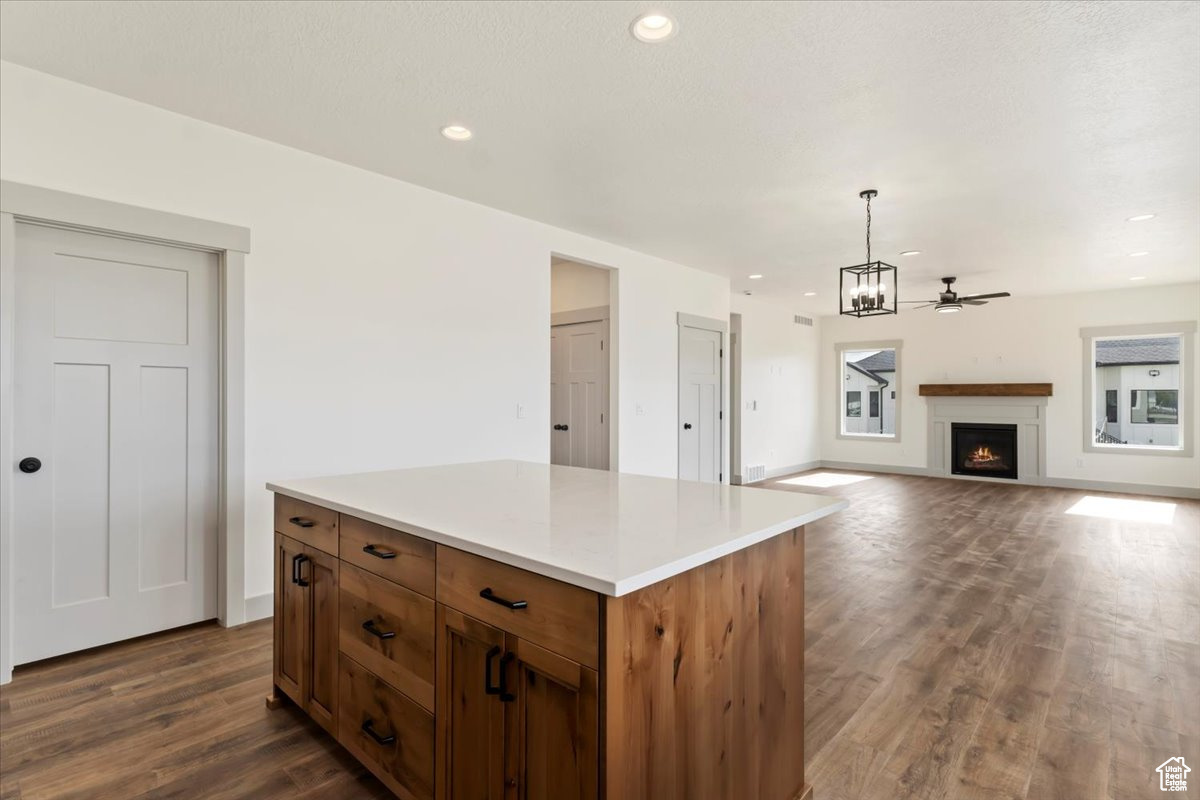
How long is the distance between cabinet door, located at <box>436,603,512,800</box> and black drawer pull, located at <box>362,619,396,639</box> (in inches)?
9.3

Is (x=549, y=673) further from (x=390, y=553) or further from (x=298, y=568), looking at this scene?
(x=298, y=568)

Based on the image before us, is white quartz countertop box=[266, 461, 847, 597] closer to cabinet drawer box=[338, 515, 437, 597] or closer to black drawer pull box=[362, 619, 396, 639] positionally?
cabinet drawer box=[338, 515, 437, 597]

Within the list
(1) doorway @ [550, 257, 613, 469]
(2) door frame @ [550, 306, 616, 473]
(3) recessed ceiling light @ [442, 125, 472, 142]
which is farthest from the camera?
(1) doorway @ [550, 257, 613, 469]

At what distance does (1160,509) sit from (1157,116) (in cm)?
557

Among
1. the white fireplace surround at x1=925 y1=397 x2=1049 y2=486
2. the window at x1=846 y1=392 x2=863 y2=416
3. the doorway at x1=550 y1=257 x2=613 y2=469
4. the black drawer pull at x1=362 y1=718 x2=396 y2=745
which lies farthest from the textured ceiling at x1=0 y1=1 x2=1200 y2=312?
the window at x1=846 y1=392 x2=863 y2=416

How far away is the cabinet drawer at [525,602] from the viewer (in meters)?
1.11

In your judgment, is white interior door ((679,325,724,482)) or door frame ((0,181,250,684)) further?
white interior door ((679,325,724,482))

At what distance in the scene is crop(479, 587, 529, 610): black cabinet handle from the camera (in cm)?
122

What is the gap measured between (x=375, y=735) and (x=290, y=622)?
2.24 feet

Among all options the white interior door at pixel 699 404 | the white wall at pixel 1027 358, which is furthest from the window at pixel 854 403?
the white interior door at pixel 699 404

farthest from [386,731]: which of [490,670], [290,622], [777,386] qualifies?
[777,386]

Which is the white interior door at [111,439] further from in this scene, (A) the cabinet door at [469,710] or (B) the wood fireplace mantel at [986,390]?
(B) the wood fireplace mantel at [986,390]

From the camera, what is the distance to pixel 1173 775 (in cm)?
187

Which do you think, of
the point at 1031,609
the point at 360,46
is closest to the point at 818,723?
the point at 1031,609
